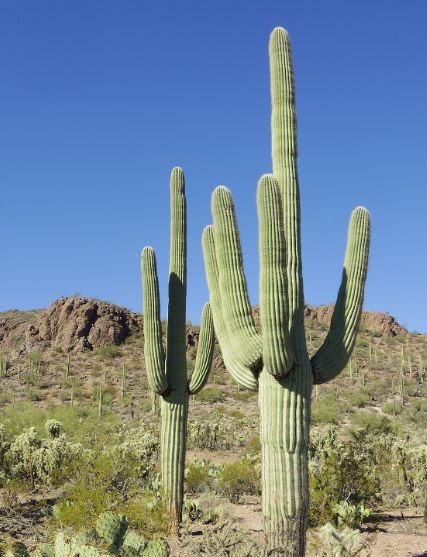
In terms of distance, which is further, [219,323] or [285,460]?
[219,323]

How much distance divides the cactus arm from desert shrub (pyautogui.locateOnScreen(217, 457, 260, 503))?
8.59 m

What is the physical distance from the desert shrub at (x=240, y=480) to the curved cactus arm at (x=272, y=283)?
8649 mm

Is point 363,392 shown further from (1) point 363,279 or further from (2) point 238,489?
(1) point 363,279

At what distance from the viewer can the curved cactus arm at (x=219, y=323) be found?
8062mm

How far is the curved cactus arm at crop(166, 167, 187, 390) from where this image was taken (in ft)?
36.8

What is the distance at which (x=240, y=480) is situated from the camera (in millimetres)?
15930

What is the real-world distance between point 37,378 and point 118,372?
5.05 m

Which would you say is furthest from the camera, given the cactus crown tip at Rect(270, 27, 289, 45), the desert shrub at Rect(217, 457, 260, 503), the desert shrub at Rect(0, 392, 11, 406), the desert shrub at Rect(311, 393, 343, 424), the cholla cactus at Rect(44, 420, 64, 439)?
the desert shrub at Rect(0, 392, 11, 406)

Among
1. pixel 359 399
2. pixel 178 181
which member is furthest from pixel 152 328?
pixel 359 399

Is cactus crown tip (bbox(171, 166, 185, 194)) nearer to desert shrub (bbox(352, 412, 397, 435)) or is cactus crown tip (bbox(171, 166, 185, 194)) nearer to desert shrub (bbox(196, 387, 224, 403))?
desert shrub (bbox(352, 412, 397, 435))

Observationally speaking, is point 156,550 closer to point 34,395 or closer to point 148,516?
point 148,516

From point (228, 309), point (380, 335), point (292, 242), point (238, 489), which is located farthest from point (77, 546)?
point (380, 335)

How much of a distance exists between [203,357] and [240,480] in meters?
5.64

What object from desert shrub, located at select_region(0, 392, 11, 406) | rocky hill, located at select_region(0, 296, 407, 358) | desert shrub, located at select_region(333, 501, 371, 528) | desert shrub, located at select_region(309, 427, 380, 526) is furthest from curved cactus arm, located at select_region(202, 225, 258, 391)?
rocky hill, located at select_region(0, 296, 407, 358)
